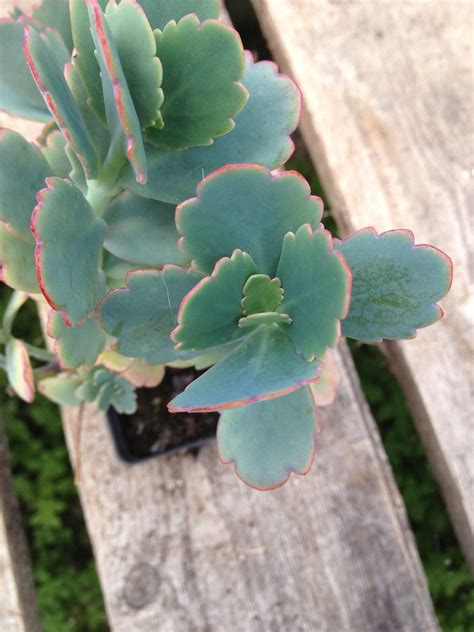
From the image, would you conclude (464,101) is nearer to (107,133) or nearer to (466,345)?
(466,345)

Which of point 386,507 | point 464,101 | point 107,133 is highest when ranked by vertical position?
point 464,101

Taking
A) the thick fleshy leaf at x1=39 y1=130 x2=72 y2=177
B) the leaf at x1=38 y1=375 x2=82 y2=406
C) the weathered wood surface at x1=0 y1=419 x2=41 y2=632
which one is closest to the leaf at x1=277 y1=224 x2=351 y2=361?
the thick fleshy leaf at x1=39 y1=130 x2=72 y2=177

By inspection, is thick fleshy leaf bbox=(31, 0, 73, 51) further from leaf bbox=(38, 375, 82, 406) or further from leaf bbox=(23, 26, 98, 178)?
leaf bbox=(38, 375, 82, 406)

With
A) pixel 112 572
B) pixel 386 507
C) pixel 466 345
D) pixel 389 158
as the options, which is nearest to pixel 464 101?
pixel 389 158

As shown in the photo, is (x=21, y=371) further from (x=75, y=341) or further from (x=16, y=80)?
(x=16, y=80)

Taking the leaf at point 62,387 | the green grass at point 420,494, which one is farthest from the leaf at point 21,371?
the green grass at point 420,494

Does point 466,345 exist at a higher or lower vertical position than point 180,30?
lower

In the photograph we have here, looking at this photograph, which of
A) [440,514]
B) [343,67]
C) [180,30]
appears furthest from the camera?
[440,514]
